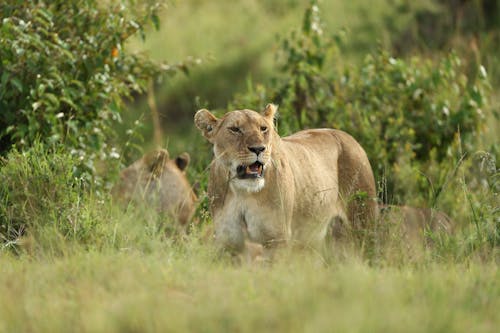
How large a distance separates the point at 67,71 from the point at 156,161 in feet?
3.84

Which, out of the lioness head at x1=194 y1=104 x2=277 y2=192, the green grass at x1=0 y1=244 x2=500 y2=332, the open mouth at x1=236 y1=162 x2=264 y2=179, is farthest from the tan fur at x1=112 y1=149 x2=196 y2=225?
the green grass at x1=0 y1=244 x2=500 y2=332

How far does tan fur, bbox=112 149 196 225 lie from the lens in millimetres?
7762

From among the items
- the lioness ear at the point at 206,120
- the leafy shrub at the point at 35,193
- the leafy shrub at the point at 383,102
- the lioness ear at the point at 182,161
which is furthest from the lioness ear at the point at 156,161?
the lioness ear at the point at 206,120

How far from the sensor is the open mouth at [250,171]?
529 cm

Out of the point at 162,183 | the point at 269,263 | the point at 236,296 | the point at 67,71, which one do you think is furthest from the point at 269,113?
the point at 162,183

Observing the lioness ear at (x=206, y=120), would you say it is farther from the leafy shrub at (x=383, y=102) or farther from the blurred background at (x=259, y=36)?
the blurred background at (x=259, y=36)

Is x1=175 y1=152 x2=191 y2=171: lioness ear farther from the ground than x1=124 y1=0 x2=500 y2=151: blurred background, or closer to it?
closer to it

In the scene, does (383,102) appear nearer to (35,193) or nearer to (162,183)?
(162,183)

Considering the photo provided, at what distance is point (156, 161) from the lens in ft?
25.4

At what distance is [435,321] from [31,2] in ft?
14.2

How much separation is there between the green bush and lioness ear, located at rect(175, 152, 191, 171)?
27.7 inches

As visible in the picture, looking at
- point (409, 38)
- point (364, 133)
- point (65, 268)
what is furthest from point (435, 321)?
point (409, 38)

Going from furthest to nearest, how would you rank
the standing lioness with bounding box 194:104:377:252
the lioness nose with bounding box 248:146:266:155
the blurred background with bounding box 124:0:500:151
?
1. the blurred background with bounding box 124:0:500:151
2. the standing lioness with bounding box 194:104:377:252
3. the lioness nose with bounding box 248:146:266:155

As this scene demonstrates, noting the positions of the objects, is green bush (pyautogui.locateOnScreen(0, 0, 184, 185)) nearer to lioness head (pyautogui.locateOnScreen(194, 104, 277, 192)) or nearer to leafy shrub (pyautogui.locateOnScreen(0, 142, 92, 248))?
leafy shrub (pyautogui.locateOnScreen(0, 142, 92, 248))
